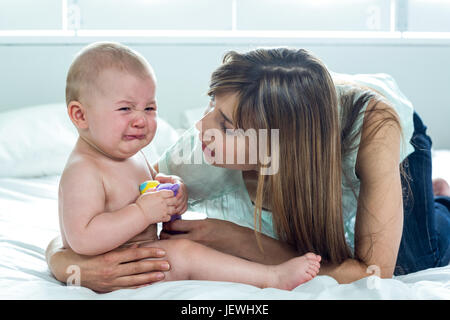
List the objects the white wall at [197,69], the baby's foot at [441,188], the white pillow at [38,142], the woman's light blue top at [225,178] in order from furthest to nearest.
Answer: the white wall at [197,69] < the white pillow at [38,142] < the baby's foot at [441,188] < the woman's light blue top at [225,178]

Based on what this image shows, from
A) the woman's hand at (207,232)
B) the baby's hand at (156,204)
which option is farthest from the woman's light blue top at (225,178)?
the baby's hand at (156,204)

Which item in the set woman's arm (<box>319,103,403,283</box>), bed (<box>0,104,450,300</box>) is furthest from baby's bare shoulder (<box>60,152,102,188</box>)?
woman's arm (<box>319,103,403,283</box>)

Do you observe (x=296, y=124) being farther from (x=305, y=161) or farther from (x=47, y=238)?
(x=47, y=238)

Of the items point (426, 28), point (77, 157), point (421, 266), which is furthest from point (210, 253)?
point (426, 28)

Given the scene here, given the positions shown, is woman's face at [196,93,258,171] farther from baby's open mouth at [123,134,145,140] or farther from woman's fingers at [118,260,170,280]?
woman's fingers at [118,260,170,280]

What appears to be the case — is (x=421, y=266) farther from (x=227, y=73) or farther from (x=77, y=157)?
(x=77, y=157)

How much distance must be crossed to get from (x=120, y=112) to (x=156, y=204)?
0.65 ft

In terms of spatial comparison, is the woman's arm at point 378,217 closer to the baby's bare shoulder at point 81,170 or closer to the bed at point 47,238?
the bed at point 47,238

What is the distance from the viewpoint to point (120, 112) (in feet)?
3.13

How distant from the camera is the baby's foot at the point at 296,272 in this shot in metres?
0.88

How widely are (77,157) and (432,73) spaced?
7.65ft

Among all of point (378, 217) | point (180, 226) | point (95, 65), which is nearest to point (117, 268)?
point (180, 226)

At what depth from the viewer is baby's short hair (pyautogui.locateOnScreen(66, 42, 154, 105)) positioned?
94 centimetres
